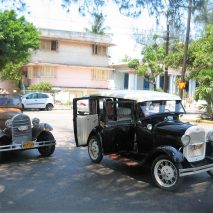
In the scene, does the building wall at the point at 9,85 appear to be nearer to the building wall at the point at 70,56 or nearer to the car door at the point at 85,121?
the building wall at the point at 70,56

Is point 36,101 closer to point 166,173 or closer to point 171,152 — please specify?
point 166,173

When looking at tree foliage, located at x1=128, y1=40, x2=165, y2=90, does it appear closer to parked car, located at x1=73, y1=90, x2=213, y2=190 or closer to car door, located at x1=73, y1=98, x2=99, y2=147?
car door, located at x1=73, y1=98, x2=99, y2=147

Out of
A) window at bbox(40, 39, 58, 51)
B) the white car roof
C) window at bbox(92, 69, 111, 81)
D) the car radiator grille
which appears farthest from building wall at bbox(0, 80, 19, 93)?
the white car roof

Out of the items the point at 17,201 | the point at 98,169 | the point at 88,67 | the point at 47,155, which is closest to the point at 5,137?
the point at 47,155

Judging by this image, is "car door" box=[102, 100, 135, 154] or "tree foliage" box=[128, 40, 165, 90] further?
"tree foliage" box=[128, 40, 165, 90]

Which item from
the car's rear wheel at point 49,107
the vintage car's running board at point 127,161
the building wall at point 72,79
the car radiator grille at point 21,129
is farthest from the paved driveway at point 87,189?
the building wall at point 72,79

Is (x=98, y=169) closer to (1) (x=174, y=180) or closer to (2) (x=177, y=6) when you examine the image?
(1) (x=174, y=180)

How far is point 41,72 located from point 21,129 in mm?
32581

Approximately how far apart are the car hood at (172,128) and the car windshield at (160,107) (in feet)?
1.70

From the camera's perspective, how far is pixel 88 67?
146 feet

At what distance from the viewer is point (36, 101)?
3023 cm

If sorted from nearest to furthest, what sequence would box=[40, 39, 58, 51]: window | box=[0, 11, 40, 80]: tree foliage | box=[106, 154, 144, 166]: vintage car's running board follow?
1. box=[106, 154, 144, 166]: vintage car's running board
2. box=[0, 11, 40, 80]: tree foliage
3. box=[40, 39, 58, 51]: window

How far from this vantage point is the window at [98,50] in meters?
45.6

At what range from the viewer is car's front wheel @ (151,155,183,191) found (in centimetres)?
702
